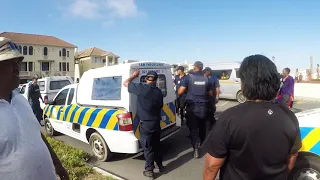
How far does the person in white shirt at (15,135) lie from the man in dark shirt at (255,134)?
1.18m

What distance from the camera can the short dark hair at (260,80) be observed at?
1.63m

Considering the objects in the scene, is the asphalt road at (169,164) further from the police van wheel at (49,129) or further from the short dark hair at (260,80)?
the short dark hair at (260,80)

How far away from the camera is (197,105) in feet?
16.1

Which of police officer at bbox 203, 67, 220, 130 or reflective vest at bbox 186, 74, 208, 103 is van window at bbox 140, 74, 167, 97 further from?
police officer at bbox 203, 67, 220, 130

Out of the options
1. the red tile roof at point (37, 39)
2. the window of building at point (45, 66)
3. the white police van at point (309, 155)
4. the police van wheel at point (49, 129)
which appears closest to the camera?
the white police van at point (309, 155)

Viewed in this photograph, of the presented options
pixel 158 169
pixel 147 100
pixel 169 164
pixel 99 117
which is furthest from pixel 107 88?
pixel 169 164

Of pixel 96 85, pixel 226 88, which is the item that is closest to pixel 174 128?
pixel 96 85

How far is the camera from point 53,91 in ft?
33.2

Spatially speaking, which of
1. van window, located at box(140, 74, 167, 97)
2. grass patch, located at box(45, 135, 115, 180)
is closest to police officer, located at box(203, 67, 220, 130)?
van window, located at box(140, 74, 167, 97)

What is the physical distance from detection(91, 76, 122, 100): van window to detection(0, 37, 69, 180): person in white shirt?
286cm

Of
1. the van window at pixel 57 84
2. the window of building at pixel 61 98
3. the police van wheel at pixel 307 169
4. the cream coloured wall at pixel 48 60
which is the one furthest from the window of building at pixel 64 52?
the police van wheel at pixel 307 169

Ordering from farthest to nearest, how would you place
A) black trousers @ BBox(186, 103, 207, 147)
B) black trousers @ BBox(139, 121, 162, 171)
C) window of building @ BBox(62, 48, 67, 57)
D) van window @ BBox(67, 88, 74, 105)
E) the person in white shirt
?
window of building @ BBox(62, 48, 67, 57)
van window @ BBox(67, 88, 74, 105)
black trousers @ BBox(186, 103, 207, 147)
black trousers @ BBox(139, 121, 162, 171)
the person in white shirt

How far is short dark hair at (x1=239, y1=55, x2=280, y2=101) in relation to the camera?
1.63 meters

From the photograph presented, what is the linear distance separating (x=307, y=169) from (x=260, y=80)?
1.93 m
